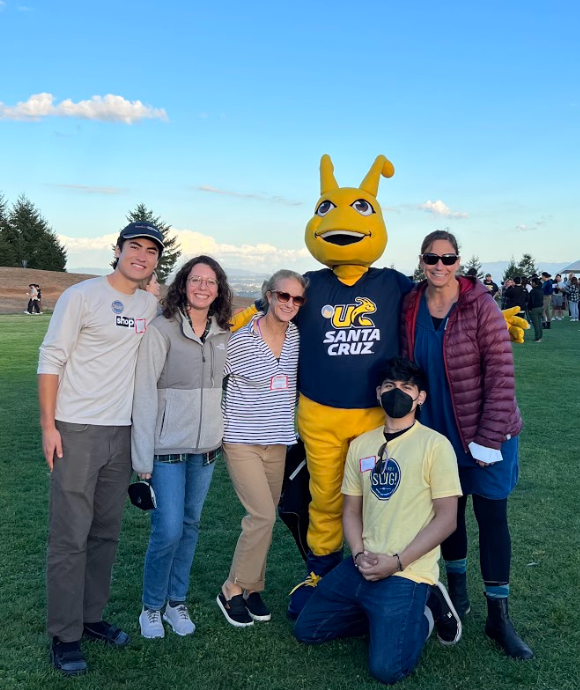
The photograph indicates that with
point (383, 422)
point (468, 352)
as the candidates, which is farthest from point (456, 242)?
point (383, 422)

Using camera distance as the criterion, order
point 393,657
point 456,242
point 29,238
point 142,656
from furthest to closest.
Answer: point 29,238 < point 456,242 < point 142,656 < point 393,657

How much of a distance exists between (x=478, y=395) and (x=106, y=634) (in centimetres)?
230

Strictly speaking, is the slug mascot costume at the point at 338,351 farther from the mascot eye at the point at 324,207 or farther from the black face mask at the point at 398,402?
the black face mask at the point at 398,402

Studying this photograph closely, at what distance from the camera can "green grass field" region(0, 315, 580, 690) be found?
3.13m

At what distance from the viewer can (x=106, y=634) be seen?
345 centimetres

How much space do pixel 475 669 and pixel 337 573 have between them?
2.62 feet

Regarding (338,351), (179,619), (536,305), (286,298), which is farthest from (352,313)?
(536,305)

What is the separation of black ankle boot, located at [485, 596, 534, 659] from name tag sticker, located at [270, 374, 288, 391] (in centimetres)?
157

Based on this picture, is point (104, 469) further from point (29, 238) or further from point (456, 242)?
point (29, 238)

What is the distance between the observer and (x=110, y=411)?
3258 millimetres

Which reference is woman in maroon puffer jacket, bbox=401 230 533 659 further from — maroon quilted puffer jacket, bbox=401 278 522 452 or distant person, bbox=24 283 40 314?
distant person, bbox=24 283 40 314

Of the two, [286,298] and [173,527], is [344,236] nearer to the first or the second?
[286,298]

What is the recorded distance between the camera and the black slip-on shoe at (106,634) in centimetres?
341

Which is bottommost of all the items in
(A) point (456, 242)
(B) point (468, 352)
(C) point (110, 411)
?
(C) point (110, 411)
